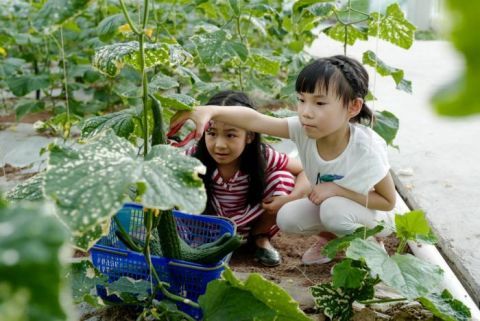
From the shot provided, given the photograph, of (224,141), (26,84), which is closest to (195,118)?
(224,141)

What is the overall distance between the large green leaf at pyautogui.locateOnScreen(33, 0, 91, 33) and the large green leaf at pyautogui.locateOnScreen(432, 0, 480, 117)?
98 centimetres

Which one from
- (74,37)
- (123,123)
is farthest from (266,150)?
(74,37)

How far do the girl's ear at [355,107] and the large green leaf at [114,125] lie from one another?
664 mm

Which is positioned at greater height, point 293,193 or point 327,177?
point 327,177

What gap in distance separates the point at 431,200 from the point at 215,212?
0.96 m

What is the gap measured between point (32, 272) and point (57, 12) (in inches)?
32.9

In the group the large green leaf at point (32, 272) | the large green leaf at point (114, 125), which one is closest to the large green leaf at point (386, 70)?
the large green leaf at point (114, 125)

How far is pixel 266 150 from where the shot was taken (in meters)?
2.09

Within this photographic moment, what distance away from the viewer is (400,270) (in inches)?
53.1

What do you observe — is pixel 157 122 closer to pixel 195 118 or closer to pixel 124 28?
pixel 195 118

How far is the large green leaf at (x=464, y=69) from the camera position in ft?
0.65

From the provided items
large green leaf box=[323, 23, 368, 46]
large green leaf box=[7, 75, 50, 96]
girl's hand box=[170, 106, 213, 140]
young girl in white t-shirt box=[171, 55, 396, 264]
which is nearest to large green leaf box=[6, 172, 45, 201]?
girl's hand box=[170, 106, 213, 140]

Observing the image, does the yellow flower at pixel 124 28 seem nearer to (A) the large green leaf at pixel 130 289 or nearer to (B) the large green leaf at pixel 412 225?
(A) the large green leaf at pixel 130 289

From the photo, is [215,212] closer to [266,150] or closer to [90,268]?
[266,150]
